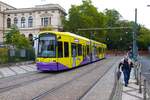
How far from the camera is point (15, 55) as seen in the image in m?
38.9

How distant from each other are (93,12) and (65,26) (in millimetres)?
8597

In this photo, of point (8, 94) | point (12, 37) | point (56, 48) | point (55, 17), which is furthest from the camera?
point (55, 17)

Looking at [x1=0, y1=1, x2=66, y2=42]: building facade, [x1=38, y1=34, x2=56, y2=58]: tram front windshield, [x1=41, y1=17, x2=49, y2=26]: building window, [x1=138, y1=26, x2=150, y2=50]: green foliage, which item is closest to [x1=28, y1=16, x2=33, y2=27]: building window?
[x1=0, y1=1, x2=66, y2=42]: building facade

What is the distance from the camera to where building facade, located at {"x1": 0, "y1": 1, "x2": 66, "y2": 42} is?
99.6 meters

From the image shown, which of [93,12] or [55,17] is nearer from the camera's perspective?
[93,12]

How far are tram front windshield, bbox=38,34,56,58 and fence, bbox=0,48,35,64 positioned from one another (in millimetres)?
9872

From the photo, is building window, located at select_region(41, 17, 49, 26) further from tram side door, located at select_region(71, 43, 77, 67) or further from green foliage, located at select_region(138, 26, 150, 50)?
tram side door, located at select_region(71, 43, 77, 67)

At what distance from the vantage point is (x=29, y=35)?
10312cm

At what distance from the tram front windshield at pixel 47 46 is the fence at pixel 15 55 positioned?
32.4 ft

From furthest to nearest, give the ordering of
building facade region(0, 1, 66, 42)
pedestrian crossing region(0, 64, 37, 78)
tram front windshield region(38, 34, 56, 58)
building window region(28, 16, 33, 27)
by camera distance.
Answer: building window region(28, 16, 33, 27) < building facade region(0, 1, 66, 42) < tram front windshield region(38, 34, 56, 58) < pedestrian crossing region(0, 64, 37, 78)

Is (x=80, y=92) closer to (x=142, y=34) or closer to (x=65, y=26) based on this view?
(x=65, y=26)

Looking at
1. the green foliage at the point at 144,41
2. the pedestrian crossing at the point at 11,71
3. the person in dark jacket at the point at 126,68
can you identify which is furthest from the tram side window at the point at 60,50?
the green foliage at the point at 144,41

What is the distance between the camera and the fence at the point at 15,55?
36.2 m

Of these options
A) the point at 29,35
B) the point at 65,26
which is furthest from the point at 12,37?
the point at 29,35
